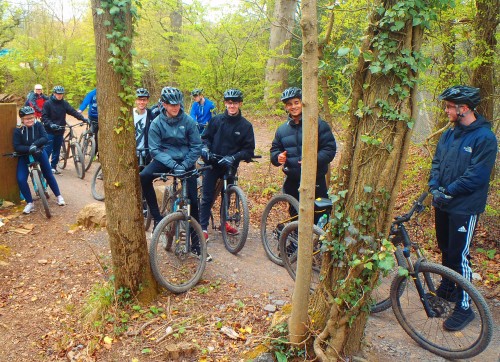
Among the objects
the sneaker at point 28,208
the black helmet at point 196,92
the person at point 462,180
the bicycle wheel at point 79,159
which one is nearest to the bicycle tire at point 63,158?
the bicycle wheel at point 79,159

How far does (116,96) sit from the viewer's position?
387 cm

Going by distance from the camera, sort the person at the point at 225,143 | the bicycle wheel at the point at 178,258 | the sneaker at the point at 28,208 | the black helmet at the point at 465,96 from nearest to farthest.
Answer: the black helmet at the point at 465,96 < the bicycle wheel at the point at 178,258 < the person at the point at 225,143 < the sneaker at the point at 28,208

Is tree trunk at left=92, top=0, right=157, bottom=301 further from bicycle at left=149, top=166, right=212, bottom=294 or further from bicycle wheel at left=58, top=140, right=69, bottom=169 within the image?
bicycle wheel at left=58, top=140, right=69, bottom=169

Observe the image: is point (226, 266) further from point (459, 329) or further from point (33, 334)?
point (459, 329)

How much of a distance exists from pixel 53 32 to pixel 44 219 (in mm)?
14615

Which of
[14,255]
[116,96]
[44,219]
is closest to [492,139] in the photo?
[116,96]

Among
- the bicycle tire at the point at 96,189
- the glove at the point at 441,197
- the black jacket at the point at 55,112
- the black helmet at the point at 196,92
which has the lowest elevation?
the bicycle tire at the point at 96,189

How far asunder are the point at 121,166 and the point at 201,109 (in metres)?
4.94

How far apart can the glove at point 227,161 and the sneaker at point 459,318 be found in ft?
10.2

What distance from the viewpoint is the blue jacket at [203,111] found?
28.7 ft

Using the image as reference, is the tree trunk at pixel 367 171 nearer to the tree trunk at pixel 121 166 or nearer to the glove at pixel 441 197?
the glove at pixel 441 197

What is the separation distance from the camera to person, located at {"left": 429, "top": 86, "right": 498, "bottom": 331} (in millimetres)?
3713

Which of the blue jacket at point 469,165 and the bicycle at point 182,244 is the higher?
the blue jacket at point 469,165

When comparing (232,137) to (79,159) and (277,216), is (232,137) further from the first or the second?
(79,159)
